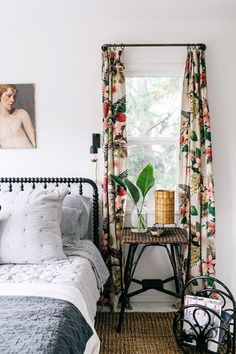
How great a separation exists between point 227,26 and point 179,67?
1.81 ft

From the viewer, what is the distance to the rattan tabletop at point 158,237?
8.16ft

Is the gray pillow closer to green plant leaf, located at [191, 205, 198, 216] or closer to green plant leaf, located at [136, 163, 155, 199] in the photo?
green plant leaf, located at [136, 163, 155, 199]

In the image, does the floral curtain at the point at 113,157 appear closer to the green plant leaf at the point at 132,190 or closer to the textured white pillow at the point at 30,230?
the green plant leaf at the point at 132,190

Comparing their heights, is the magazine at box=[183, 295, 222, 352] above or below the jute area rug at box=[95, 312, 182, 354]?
above

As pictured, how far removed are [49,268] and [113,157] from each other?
3.83 feet

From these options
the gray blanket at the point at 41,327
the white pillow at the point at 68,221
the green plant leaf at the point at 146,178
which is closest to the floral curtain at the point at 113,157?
the green plant leaf at the point at 146,178

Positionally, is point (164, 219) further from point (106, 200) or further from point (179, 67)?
point (179, 67)

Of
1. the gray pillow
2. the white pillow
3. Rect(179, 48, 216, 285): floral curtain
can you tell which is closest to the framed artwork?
the gray pillow

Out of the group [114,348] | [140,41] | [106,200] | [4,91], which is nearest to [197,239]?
[106,200]

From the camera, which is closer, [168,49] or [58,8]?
[58,8]

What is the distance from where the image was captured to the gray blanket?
1187 millimetres

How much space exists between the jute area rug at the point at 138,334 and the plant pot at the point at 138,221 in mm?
747

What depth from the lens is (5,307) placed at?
4.74ft

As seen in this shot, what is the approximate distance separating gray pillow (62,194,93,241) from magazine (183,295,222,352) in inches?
36.9
